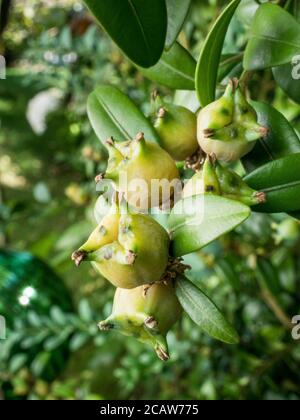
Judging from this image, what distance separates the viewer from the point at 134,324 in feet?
1.42

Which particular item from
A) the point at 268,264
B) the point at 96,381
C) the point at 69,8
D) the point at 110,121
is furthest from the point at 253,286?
the point at 69,8

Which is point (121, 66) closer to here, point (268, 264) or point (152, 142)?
point (268, 264)

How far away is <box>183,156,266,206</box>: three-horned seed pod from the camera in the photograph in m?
0.43

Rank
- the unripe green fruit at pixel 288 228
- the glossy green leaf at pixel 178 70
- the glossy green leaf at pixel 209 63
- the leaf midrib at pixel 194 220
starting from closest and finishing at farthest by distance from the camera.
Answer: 1. the leaf midrib at pixel 194 220
2. the glossy green leaf at pixel 209 63
3. the glossy green leaf at pixel 178 70
4. the unripe green fruit at pixel 288 228

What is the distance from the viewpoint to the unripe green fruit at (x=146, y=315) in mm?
431

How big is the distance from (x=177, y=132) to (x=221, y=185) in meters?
0.09

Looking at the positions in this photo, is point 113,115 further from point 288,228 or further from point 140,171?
point 288,228

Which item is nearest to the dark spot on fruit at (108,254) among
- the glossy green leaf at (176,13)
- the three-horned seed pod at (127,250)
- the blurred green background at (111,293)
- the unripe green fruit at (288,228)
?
the three-horned seed pod at (127,250)

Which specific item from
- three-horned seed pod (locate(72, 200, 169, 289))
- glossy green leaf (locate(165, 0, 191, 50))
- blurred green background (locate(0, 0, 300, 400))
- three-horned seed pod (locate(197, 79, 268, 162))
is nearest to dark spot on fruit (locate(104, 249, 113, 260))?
three-horned seed pod (locate(72, 200, 169, 289))

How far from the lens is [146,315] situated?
427 millimetres

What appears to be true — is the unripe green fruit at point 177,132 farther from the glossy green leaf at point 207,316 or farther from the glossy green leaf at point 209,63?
the glossy green leaf at point 207,316

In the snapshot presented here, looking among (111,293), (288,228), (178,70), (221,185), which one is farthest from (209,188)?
(111,293)

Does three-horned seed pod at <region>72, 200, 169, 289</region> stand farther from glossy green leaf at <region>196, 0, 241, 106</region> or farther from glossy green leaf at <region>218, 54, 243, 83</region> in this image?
glossy green leaf at <region>218, 54, 243, 83</region>

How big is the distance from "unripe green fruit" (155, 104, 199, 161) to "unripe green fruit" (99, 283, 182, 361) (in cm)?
13
